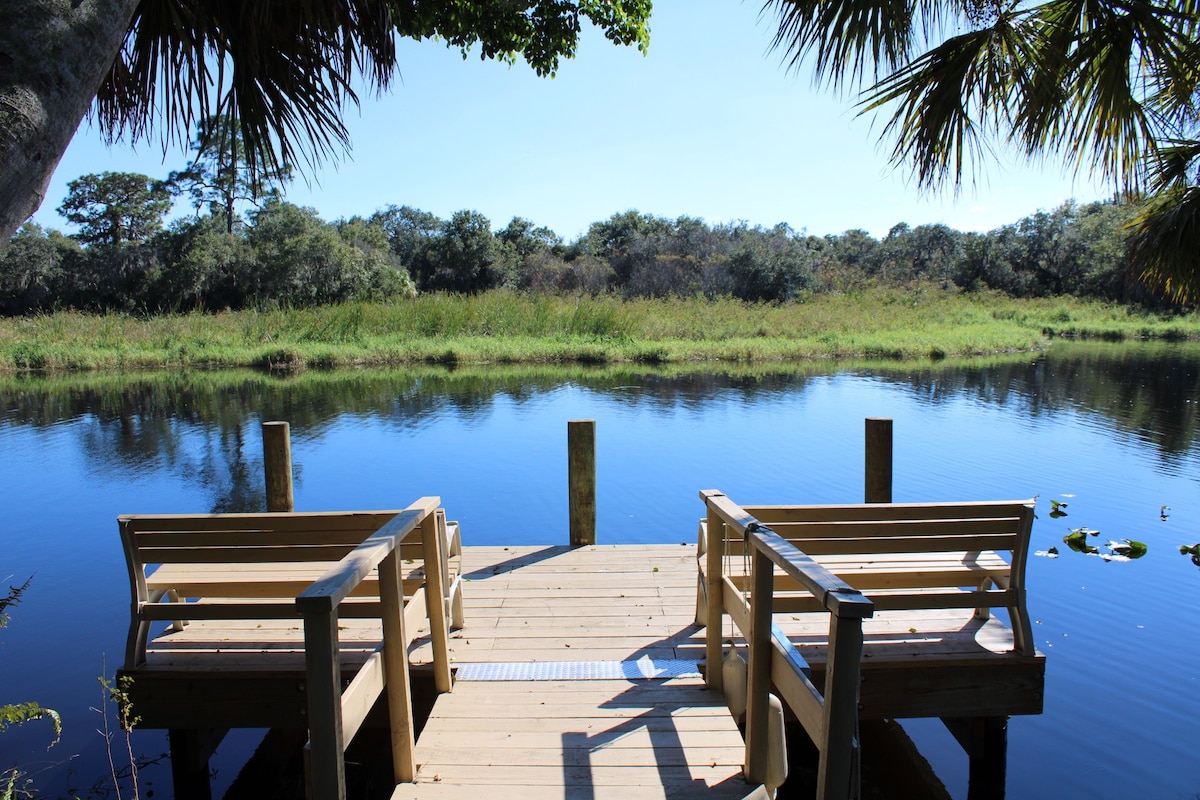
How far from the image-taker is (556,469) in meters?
11.6

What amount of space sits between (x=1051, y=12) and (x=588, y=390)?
52.1 feet

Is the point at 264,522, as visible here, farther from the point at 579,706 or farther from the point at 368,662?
the point at 579,706

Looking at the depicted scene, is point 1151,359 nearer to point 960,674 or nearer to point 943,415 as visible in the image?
point 943,415

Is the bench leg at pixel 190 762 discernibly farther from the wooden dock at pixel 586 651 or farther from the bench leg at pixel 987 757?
the bench leg at pixel 987 757

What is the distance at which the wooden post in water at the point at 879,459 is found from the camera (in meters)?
6.00

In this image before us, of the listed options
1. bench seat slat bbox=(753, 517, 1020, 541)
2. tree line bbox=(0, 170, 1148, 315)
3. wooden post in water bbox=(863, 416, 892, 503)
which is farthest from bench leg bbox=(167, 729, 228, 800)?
tree line bbox=(0, 170, 1148, 315)

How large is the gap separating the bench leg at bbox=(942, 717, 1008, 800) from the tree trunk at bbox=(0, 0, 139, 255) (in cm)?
466

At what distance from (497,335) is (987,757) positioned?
Result: 25.4 m

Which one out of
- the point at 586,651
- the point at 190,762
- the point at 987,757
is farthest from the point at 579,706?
the point at 987,757

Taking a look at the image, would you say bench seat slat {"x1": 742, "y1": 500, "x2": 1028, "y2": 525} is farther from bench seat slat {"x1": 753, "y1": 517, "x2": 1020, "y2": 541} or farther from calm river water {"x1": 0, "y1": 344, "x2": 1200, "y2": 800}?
calm river water {"x1": 0, "y1": 344, "x2": 1200, "y2": 800}

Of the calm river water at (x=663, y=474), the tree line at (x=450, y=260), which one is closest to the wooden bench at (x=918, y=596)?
the calm river water at (x=663, y=474)

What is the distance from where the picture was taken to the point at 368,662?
107 inches

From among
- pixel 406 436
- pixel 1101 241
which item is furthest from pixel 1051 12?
pixel 1101 241

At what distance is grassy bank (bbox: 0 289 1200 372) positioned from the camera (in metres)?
25.5
